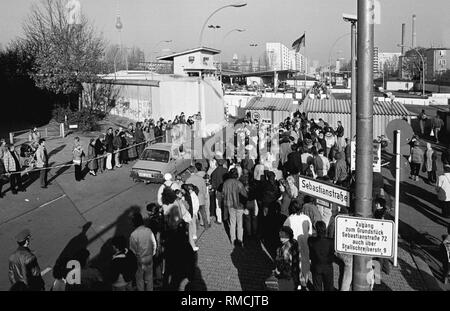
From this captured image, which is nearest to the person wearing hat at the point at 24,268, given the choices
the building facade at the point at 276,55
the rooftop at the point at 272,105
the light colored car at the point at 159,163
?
the light colored car at the point at 159,163

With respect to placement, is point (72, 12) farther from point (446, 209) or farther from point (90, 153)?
point (446, 209)

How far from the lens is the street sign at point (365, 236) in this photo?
15.6 ft

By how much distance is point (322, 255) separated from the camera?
674 cm

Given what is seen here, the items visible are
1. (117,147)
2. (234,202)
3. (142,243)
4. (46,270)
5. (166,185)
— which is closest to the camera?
(142,243)

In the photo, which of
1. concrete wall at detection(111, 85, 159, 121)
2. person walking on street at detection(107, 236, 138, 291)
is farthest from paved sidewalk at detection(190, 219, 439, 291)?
concrete wall at detection(111, 85, 159, 121)

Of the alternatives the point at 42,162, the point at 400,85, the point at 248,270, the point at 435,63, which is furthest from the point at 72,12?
the point at 435,63

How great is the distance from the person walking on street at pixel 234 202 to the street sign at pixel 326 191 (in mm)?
3884

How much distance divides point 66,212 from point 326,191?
30.7ft

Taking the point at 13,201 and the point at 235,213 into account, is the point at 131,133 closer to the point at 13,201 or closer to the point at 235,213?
the point at 13,201
